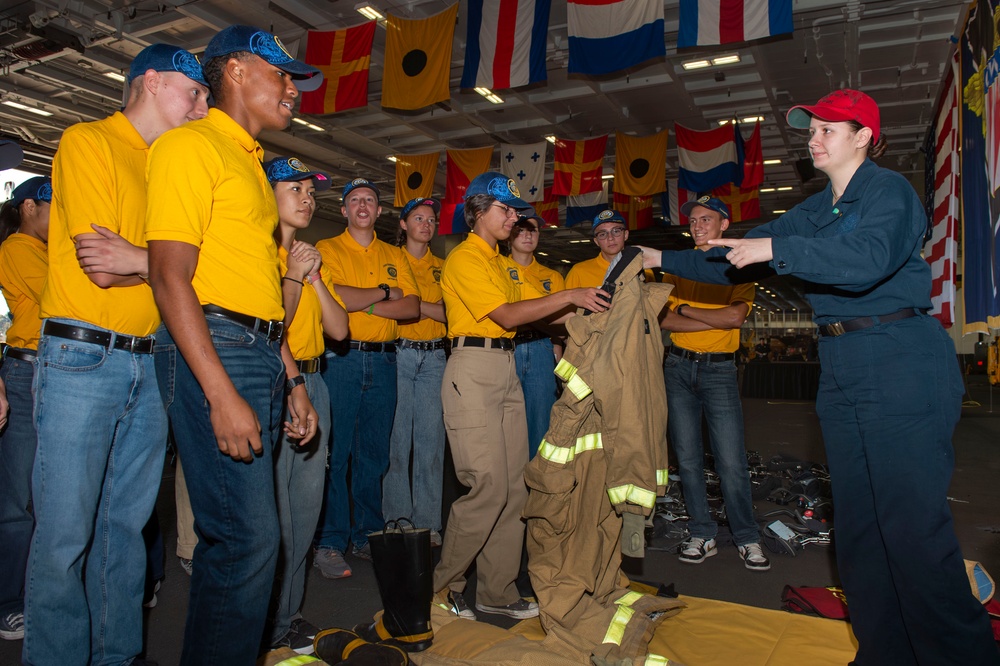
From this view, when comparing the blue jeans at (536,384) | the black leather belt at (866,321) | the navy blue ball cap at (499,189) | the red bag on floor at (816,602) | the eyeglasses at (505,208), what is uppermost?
the navy blue ball cap at (499,189)

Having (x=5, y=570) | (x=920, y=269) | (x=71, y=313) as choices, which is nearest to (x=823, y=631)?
(x=920, y=269)

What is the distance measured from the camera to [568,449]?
2.81m

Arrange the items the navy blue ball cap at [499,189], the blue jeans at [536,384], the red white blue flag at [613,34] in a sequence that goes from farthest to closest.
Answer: the red white blue flag at [613,34] < the blue jeans at [536,384] < the navy blue ball cap at [499,189]

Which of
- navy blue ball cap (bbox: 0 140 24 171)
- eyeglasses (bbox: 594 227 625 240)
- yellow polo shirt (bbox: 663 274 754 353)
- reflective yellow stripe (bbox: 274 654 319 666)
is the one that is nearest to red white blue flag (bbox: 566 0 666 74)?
eyeglasses (bbox: 594 227 625 240)

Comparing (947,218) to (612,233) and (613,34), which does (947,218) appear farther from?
(612,233)

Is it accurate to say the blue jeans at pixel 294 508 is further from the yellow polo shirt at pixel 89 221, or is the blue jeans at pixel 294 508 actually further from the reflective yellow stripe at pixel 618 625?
the reflective yellow stripe at pixel 618 625

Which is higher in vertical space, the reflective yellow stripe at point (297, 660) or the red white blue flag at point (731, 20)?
the red white blue flag at point (731, 20)

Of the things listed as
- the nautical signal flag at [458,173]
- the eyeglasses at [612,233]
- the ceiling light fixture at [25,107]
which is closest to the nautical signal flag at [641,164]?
the nautical signal flag at [458,173]

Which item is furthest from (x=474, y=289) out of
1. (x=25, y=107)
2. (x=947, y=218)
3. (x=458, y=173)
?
(x=25, y=107)

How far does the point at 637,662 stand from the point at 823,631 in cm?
103

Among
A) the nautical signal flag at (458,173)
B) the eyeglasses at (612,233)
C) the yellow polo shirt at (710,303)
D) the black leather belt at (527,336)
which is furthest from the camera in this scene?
the nautical signal flag at (458,173)

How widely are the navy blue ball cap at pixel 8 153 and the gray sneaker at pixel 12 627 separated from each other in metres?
1.95

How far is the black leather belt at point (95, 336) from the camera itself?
6.79 ft

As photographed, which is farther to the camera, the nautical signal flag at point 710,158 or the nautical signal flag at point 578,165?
the nautical signal flag at point 578,165
